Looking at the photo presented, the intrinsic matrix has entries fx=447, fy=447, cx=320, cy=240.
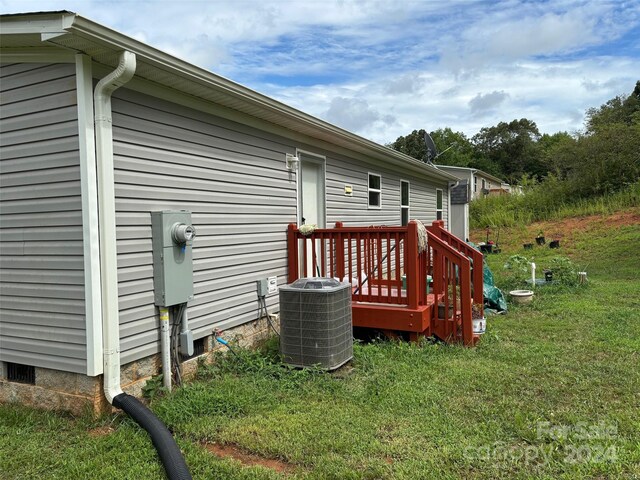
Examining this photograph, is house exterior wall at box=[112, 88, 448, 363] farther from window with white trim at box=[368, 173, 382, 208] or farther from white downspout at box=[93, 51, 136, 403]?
window with white trim at box=[368, 173, 382, 208]

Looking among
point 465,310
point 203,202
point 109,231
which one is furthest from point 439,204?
point 109,231

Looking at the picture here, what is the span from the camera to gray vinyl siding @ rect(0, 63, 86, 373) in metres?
3.17

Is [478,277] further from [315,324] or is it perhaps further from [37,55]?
[37,55]

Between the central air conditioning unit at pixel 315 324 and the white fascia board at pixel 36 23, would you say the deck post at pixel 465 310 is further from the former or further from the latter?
the white fascia board at pixel 36 23

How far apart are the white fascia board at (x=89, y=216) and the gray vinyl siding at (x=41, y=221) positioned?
0.09 metres

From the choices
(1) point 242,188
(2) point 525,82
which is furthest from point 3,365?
(2) point 525,82

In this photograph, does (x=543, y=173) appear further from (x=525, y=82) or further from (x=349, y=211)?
(x=349, y=211)

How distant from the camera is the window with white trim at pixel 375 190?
330 inches

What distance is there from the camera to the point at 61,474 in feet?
8.18

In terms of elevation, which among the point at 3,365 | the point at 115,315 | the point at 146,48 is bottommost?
the point at 3,365

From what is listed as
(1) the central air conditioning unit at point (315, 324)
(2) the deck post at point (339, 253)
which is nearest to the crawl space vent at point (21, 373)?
(1) the central air conditioning unit at point (315, 324)

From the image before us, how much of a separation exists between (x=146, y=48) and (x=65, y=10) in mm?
583

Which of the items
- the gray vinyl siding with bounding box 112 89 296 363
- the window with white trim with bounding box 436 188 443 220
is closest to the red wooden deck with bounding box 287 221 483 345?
the gray vinyl siding with bounding box 112 89 296 363

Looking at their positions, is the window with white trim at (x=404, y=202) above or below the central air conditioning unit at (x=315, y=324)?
above
